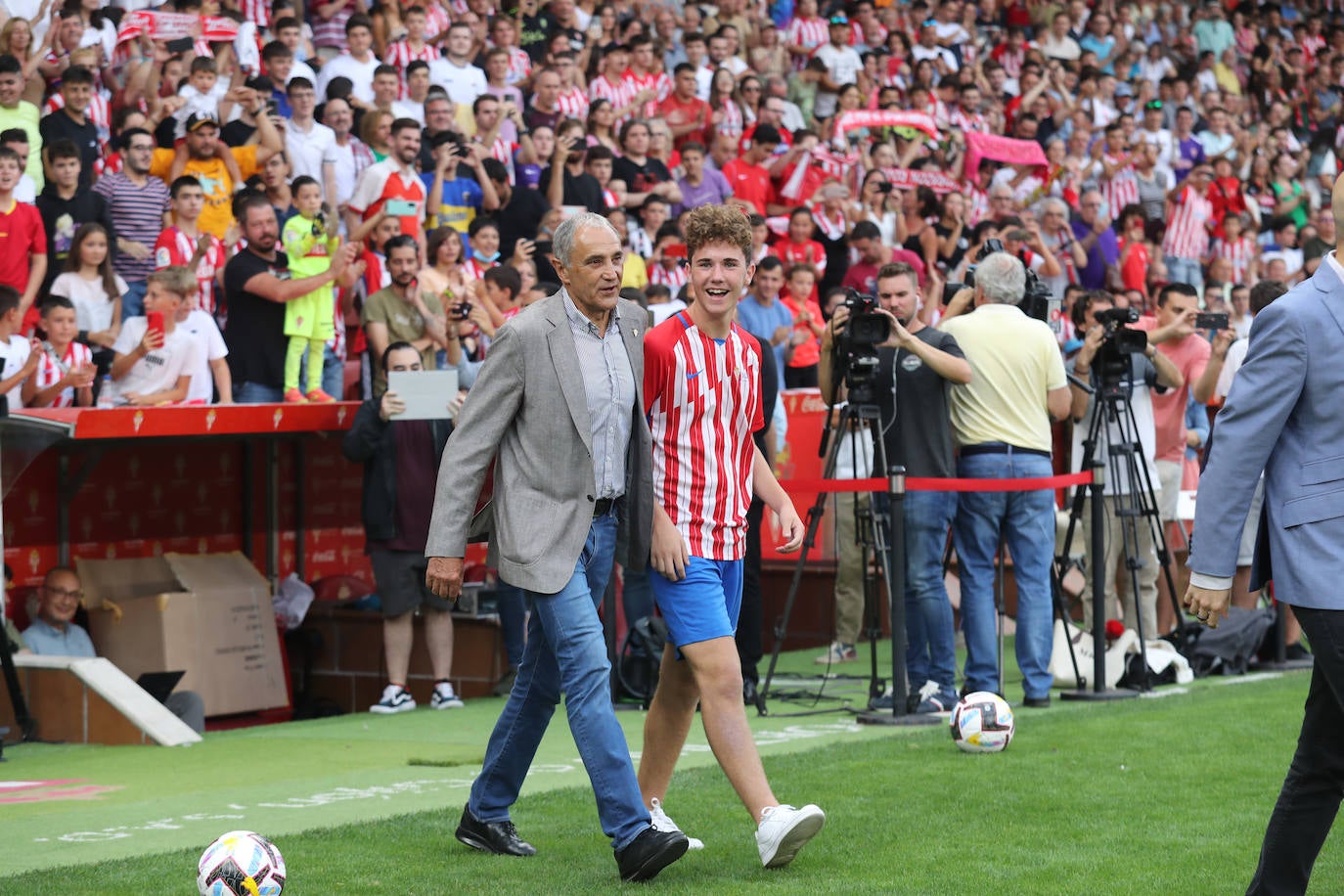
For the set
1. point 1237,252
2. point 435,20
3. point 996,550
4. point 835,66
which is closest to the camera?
point 996,550

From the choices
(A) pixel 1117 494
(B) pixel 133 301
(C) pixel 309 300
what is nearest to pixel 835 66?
(C) pixel 309 300

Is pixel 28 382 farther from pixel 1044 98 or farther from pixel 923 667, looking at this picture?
pixel 1044 98

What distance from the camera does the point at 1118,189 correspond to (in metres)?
21.0

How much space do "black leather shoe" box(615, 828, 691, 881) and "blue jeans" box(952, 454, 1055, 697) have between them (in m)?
4.07

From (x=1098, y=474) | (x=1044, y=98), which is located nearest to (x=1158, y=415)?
(x=1098, y=474)

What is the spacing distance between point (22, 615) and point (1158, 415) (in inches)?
290

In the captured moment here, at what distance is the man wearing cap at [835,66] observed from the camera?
19.3m

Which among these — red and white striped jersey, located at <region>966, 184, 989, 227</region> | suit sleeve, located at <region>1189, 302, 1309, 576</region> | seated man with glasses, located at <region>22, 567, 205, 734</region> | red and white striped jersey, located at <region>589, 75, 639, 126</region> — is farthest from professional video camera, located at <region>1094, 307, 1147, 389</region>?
red and white striped jersey, located at <region>966, 184, 989, 227</region>

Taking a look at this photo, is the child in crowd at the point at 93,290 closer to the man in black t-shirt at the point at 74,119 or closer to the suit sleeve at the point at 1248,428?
the man in black t-shirt at the point at 74,119

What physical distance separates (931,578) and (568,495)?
415cm

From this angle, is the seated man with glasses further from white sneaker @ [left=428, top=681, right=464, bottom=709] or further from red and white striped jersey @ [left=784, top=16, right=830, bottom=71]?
red and white striped jersey @ [left=784, top=16, right=830, bottom=71]

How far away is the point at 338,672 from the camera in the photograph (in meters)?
12.4

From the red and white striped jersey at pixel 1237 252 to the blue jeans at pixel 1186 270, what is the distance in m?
0.51

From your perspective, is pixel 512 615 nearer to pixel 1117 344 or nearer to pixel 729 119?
pixel 1117 344
